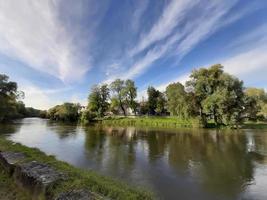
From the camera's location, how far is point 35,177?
20.8 feet

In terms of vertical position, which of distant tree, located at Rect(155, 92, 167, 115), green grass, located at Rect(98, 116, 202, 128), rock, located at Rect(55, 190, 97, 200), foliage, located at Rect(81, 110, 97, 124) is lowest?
rock, located at Rect(55, 190, 97, 200)

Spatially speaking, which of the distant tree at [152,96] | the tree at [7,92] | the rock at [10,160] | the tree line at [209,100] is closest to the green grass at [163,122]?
the tree line at [209,100]

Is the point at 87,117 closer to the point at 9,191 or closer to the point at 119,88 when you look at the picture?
the point at 119,88

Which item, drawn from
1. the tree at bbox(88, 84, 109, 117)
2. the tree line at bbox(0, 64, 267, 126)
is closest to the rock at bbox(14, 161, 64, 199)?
the tree line at bbox(0, 64, 267, 126)

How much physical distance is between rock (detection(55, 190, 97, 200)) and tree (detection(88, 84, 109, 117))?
2610 inches

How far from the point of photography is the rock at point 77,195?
16.3ft

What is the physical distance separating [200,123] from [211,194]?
3698cm

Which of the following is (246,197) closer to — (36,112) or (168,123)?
(168,123)

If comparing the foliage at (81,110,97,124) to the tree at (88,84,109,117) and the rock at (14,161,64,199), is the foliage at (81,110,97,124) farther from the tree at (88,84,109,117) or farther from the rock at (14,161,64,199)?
the rock at (14,161,64,199)

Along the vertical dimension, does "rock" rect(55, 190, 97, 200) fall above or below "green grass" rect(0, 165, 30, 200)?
above

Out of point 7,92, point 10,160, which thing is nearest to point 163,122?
point 7,92

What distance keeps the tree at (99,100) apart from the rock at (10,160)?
2414 inches

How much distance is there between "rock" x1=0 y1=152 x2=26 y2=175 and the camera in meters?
8.33

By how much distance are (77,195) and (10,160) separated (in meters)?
5.32
